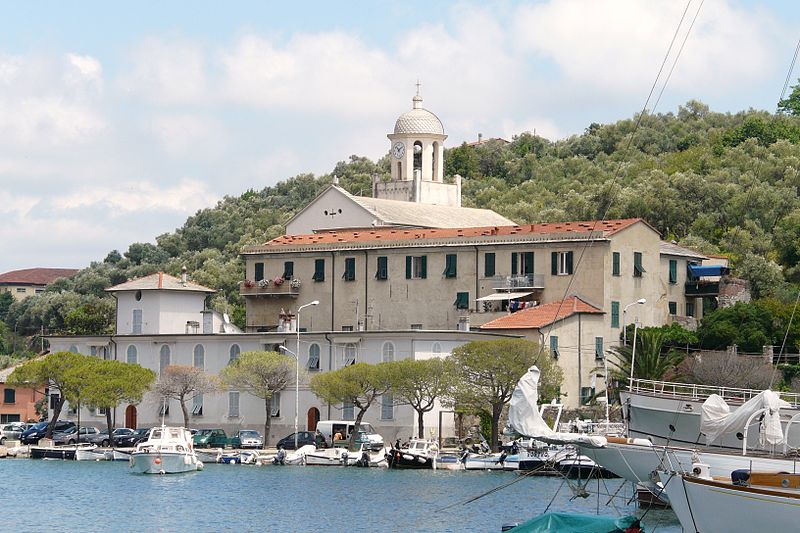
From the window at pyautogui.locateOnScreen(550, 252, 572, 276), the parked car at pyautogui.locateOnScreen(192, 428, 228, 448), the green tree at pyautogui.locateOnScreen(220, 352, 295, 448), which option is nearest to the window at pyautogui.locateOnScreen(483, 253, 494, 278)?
the window at pyautogui.locateOnScreen(550, 252, 572, 276)

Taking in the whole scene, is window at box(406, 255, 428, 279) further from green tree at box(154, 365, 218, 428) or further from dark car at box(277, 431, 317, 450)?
dark car at box(277, 431, 317, 450)

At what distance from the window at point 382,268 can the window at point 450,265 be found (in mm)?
4045

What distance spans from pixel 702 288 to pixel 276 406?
28276 millimetres

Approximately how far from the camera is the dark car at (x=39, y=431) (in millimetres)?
108750

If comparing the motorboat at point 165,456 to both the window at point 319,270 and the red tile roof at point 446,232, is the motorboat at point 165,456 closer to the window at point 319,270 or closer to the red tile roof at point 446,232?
the window at point 319,270

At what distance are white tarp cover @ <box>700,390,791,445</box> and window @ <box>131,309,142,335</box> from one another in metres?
65.4

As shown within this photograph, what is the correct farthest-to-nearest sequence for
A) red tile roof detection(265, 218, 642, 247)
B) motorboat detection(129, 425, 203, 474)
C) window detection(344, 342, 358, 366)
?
red tile roof detection(265, 218, 642, 247) < window detection(344, 342, 358, 366) < motorboat detection(129, 425, 203, 474)

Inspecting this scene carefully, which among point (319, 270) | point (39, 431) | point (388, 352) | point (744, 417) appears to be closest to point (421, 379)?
point (388, 352)

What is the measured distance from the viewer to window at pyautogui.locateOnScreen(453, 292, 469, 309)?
4269 inches

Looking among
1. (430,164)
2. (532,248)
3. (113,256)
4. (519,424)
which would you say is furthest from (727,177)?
(519,424)

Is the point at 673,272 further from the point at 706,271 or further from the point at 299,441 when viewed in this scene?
the point at 299,441

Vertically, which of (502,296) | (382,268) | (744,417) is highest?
(382,268)

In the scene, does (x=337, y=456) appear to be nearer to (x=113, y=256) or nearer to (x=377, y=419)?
(x=377, y=419)

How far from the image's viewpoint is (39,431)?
109938mm
